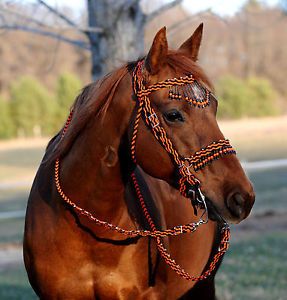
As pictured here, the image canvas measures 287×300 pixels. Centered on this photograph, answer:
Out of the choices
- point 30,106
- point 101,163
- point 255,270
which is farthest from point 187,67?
point 30,106

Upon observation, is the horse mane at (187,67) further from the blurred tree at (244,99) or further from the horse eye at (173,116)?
the blurred tree at (244,99)

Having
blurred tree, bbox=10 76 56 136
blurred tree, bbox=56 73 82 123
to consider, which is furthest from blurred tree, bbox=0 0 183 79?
blurred tree, bbox=10 76 56 136

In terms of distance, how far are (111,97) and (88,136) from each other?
9.4 inches

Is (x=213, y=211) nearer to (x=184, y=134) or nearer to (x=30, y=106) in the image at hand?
(x=184, y=134)

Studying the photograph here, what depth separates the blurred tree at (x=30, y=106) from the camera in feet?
122

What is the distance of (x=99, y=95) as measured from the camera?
2.89m

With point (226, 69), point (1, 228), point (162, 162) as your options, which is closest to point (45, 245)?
point (162, 162)

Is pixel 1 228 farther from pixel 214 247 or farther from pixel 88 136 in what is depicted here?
pixel 88 136

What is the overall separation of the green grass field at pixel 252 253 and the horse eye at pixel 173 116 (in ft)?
11.6

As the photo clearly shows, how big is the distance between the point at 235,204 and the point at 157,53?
0.73 metres

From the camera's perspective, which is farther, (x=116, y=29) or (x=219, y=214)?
(x=116, y=29)

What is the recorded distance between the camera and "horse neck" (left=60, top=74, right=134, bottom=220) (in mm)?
2840

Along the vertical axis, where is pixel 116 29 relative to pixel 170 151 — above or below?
above

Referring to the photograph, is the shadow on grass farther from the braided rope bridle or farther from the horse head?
the horse head
